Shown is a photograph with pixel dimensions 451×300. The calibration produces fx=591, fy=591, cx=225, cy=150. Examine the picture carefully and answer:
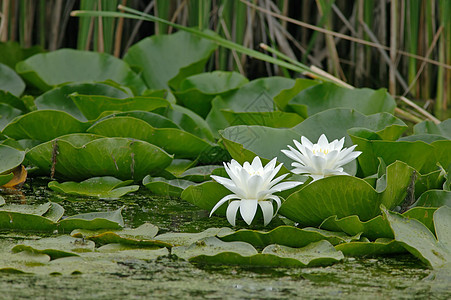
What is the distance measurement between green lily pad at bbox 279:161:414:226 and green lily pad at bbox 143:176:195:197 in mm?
364

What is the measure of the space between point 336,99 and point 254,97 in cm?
33

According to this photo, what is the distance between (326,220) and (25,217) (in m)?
0.65

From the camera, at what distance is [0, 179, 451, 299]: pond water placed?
95 cm

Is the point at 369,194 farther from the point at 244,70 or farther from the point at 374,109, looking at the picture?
the point at 244,70

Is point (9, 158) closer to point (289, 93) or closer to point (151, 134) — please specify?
point (151, 134)

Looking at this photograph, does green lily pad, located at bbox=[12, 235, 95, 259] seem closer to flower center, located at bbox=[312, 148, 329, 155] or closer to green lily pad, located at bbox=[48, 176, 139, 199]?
green lily pad, located at bbox=[48, 176, 139, 199]

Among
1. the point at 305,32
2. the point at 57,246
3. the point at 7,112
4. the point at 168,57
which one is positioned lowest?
the point at 57,246

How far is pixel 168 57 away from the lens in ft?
8.85

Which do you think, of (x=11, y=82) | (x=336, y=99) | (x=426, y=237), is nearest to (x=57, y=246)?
(x=426, y=237)

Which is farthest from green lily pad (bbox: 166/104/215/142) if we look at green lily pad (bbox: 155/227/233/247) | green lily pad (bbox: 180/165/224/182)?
green lily pad (bbox: 155/227/233/247)

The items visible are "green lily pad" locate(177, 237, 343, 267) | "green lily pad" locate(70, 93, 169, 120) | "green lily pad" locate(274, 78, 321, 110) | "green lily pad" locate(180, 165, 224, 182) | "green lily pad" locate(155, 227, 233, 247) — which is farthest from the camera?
→ "green lily pad" locate(274, 78, 321, 110)

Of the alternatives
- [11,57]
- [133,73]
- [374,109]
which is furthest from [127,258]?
[11,57]

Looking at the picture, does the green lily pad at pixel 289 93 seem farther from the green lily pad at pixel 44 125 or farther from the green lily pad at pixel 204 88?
the green lily pad at pixel 44 125

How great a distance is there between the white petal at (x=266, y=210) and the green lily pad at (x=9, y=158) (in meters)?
0.68
